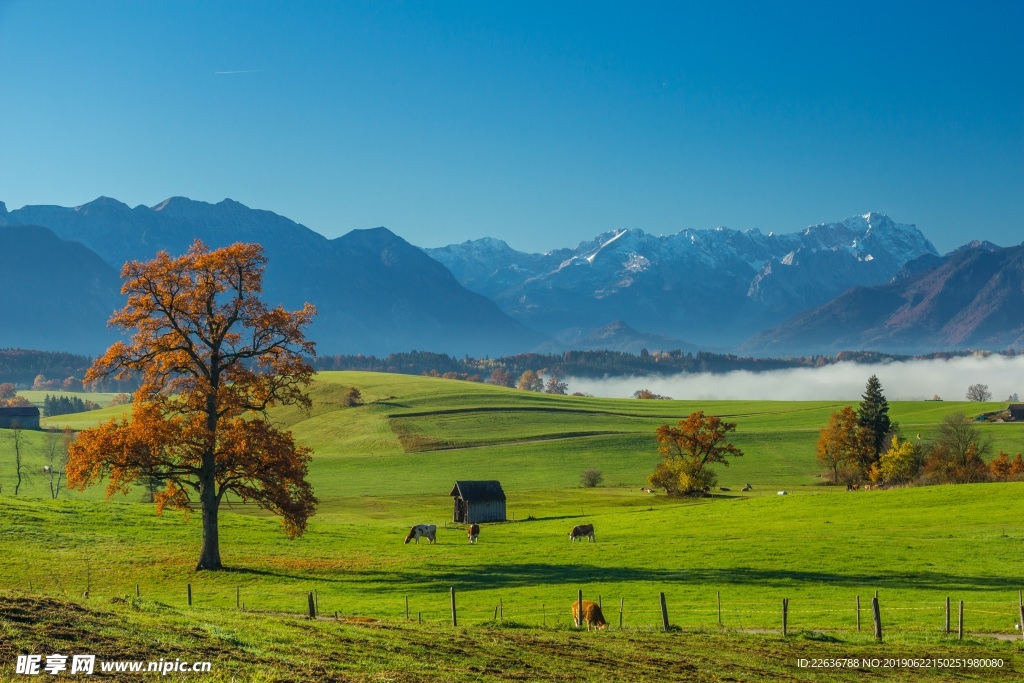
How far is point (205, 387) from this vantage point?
46.6 metres

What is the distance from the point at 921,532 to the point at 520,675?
47.0 metres

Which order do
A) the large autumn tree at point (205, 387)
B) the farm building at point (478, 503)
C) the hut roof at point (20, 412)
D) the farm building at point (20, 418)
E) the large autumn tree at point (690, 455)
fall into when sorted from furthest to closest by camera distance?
the hut roof at point (20, 412), the farm building at point (20, 418), the large autumn tree at point (690, 455), the farm building at point (478, 503), the large autumn tree at point (205, 387)

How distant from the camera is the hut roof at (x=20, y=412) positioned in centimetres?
17688

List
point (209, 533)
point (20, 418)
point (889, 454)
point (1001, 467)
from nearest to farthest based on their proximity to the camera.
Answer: point (209, 533) < point (889, 454) < point (1001, 467) < point (20, 418)

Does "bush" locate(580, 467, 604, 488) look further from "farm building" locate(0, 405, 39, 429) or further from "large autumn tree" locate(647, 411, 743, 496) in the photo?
"farm building" locate(0, 405, 39, 429)

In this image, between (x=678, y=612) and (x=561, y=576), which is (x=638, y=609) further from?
(x=561, y=576)

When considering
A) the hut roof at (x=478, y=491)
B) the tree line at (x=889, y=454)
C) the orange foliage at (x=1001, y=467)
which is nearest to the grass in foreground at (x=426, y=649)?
the hut roof at (x=478, y=491)

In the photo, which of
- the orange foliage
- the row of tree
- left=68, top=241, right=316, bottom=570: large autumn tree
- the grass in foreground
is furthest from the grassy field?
the row of tree

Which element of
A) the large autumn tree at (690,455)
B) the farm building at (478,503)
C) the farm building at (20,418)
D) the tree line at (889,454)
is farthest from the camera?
the farm building at (20,418)

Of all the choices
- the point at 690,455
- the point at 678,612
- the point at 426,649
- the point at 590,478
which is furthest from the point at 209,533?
the point at 590,478

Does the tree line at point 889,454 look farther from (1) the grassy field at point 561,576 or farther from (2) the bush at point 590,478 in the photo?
(2) the bush at point 590,478

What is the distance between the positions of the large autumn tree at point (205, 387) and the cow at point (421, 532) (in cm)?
1418

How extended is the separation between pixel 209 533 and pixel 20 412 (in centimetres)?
15750

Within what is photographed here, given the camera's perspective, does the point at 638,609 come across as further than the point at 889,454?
No
